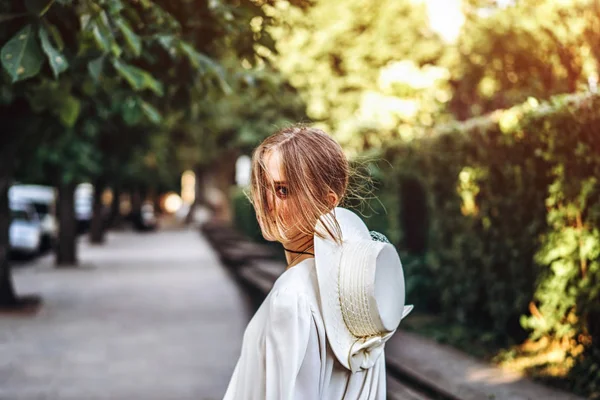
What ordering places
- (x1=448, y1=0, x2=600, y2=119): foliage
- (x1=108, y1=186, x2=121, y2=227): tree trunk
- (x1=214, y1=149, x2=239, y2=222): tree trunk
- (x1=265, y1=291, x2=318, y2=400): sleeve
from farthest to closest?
(x1=214, y1=149, x2=239, y2=222): tree trunk → (x1=108, y1=186, x2=121, y2=227): tree trunk → (x1=448, y1=0, x2=600, y2=119): foliage → (x1=265, y1=291, x2=318, y2=400): sleeve

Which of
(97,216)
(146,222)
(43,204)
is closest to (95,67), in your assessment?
(97,216)

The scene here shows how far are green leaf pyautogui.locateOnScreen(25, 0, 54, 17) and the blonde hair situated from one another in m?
2.63

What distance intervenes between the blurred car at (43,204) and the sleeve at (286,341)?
2888 cm

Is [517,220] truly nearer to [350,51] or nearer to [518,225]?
[518,225]

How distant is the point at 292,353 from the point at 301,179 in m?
0.42

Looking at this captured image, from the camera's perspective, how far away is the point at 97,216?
106ft

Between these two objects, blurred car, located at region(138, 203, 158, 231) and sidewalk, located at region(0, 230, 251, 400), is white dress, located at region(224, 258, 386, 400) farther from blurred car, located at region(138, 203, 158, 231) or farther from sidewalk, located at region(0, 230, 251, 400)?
blurred car, located at region(138, 203, 158, 231)

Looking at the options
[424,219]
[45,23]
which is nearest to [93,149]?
[424,219]

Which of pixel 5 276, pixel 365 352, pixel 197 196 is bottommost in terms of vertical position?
pixel 197 196

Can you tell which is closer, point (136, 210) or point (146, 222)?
point (146, 222)

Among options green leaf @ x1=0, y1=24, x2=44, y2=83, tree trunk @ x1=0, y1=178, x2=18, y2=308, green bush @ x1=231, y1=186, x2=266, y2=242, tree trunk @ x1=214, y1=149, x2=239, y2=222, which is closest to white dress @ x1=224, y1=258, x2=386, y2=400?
green leaf @ x1=0, y1=24, x2=44, y2=83

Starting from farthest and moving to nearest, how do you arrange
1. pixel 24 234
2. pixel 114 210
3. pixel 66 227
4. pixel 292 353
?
pixel 114 210 → pixel 24 234 → pixel 66 227 → pixel 292 353

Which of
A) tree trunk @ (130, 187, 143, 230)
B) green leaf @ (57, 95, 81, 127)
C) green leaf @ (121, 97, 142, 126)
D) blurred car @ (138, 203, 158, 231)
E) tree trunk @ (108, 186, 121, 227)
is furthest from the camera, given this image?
tree trunk @ (130, 187, 143, 230)

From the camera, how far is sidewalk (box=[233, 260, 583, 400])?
20.7 feet
